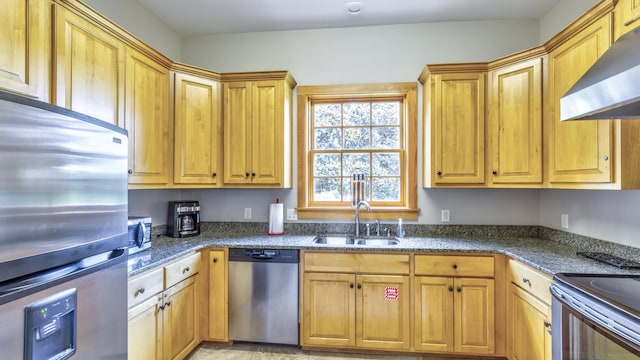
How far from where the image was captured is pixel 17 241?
0.84 m

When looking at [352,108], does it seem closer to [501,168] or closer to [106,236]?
[501,168]

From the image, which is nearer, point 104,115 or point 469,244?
point 104,115

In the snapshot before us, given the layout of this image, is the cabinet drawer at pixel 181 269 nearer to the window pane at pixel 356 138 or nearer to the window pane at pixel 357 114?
the window pane at pixel 356 138

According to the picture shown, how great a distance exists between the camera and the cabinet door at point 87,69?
1.50 metres

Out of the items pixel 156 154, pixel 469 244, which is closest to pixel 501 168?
pixel 469 244

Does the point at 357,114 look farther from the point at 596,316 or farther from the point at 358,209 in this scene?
the point at 596,316

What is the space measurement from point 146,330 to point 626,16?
309 cm

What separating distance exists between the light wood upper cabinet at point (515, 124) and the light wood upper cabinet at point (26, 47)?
2848 mm

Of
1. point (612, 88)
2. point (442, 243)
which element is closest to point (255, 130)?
point (442, 243)

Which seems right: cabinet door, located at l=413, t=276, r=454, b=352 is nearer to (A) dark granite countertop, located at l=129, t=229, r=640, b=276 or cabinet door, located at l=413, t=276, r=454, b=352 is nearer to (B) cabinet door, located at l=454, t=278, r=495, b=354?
(B) cabinet door, located at l=454, t=278, r=495, b=354

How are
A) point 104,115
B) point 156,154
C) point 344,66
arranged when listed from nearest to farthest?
point 104,115 < point 156,154 < point 344,66

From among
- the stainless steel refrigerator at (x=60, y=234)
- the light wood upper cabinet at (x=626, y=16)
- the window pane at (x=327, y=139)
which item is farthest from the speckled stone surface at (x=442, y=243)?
the light wood upper cabinet at (x=626, y=16)

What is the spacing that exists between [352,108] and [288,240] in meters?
1.43

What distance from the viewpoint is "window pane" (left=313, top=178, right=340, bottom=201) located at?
2.98 meters
